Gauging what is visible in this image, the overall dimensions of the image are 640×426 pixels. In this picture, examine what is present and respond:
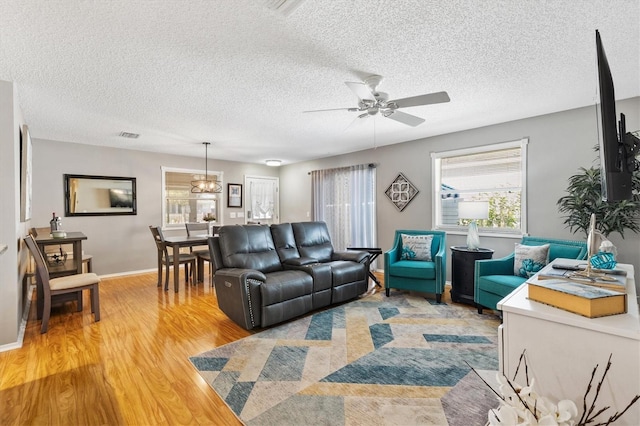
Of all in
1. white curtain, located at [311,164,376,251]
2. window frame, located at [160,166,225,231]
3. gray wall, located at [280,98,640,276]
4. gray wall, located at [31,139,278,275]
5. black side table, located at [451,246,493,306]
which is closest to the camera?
gray wall, located at [280,98,640,276]

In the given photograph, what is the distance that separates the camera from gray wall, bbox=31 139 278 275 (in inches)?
201

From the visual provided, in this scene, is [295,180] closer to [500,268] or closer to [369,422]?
[500,268]

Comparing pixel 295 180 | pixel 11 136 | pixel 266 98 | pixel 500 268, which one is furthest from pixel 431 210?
pixel 11 136

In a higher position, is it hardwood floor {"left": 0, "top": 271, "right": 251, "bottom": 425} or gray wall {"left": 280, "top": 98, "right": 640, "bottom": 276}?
gray wall {"left": 280, "top": 98, "right": 640, "bottom": 276}

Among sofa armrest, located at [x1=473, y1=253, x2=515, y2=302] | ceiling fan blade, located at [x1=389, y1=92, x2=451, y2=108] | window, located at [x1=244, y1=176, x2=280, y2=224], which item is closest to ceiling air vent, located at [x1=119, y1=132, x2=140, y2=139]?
window, located at [x1=244, y1=176, x2=280, y2=224]

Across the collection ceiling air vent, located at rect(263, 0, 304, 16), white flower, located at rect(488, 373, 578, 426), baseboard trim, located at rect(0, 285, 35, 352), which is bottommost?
baseboard trim, located at rect(0, 285, 35, 352)

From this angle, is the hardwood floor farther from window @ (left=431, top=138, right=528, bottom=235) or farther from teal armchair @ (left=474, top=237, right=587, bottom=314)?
window @ (left=431, top=138, right=528, bottom=235)

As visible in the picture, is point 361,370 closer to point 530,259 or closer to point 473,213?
point 530,259

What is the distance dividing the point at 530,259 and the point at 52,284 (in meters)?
5.21

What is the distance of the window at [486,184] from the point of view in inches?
169

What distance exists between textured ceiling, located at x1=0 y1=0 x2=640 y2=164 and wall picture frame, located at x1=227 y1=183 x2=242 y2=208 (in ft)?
10.4

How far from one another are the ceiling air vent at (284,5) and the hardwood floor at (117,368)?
2.50 meters

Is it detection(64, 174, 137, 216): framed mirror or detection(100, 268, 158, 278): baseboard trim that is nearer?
detection(64, 174, 137, 216): framed mirror

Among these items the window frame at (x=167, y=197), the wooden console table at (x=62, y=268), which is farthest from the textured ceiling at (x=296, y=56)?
the window frame at (x=167, y=197)
